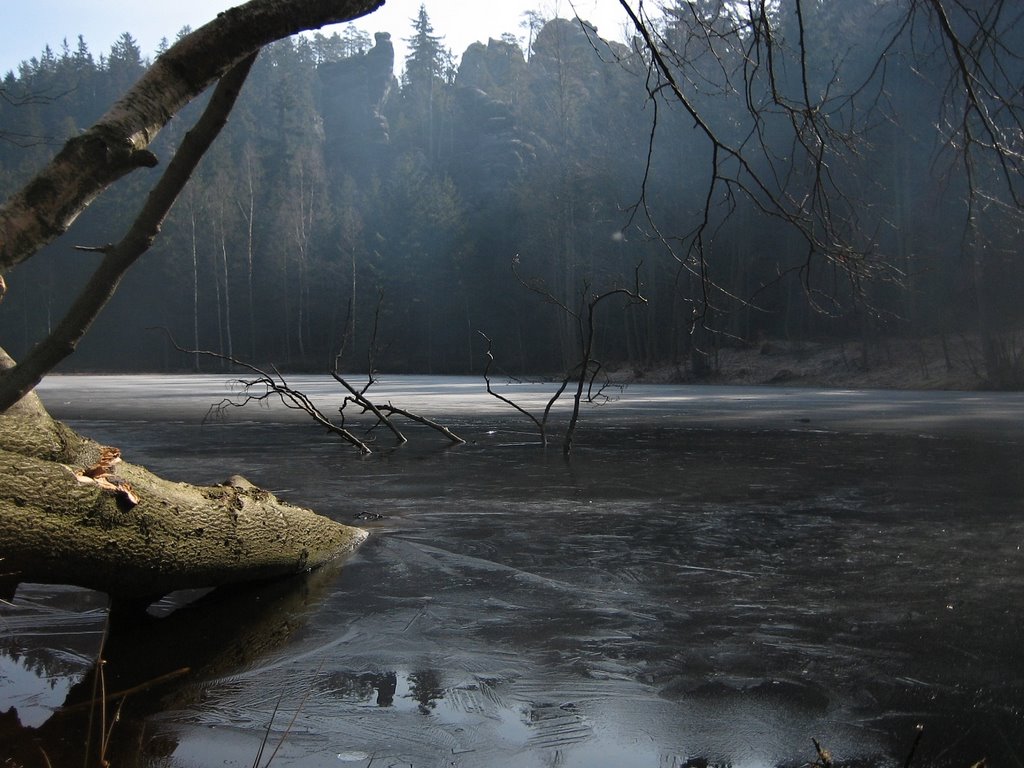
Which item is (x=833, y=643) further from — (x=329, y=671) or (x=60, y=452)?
(x=60, y=452)

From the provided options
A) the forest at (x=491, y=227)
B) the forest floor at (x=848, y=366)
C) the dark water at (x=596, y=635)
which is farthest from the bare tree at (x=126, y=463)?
the forest floor at (x=848, y=366)

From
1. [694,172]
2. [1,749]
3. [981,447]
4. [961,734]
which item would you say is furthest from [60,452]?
[694,172]

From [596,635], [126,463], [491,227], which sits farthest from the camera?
[491,227]

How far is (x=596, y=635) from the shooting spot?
442 centimetres

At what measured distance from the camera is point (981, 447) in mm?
11703

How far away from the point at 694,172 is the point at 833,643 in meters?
33.1

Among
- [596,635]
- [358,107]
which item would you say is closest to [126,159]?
[596,635]

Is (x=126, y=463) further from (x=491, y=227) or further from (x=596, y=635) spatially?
(x=491, y=227)

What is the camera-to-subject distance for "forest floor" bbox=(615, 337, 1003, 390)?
27000mm

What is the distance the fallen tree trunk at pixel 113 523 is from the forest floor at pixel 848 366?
78.7 ft

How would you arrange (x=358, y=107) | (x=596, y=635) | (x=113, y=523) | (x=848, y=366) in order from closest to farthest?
(x=113, y=523) → (x=596, y=635) → (x=848, y=366) → (x=358, y=107)

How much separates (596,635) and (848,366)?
27759mm

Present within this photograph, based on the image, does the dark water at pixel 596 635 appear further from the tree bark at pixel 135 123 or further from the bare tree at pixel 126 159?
the tree bark at pixel 135 123

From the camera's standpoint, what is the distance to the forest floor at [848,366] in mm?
27000
